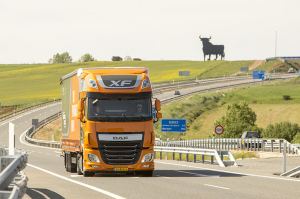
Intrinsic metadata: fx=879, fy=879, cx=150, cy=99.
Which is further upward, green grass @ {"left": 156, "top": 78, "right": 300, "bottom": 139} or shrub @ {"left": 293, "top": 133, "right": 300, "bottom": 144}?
green grass @ {"left": 156, "top": 78, "right": 300, "bottom": 139}

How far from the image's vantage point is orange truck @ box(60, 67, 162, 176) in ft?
88.6

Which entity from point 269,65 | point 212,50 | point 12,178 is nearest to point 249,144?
point 12,178

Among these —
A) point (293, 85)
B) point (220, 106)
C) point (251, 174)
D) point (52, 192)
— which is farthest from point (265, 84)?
point (52, 192)

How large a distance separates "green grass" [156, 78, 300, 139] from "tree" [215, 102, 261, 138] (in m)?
6.15

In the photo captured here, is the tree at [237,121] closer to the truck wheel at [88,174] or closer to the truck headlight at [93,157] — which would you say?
the truck wheel at [88,174]

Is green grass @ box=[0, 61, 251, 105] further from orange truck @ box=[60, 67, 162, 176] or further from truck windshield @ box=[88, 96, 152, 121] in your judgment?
truck windshield @ box=[88, 96, 152, 121]

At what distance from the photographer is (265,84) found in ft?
431

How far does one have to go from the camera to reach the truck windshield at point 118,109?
27.2 metres

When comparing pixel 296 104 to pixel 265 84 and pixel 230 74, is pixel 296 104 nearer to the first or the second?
pixel 265 84

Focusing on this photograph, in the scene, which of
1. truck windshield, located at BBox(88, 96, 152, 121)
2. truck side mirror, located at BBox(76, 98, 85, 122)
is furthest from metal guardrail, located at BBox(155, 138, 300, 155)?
truck side mirror, located at BBox(76, 98, 85, 122)

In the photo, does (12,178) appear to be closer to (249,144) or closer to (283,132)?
(249,144)

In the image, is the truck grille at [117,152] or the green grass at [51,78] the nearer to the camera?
the truck grille at [117,152]

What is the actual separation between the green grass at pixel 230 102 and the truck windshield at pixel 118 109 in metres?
60.9

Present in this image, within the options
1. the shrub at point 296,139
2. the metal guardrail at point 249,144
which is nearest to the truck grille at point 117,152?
the metal guardrail at point 249,144
